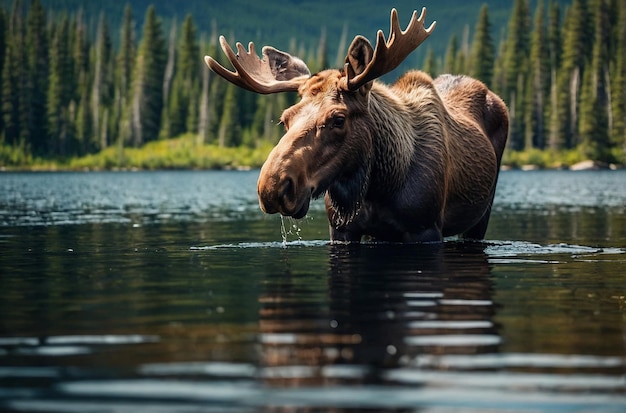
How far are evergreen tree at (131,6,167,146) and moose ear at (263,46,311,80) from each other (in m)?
114

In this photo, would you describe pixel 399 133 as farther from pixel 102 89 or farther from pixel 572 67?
pixel 102 89

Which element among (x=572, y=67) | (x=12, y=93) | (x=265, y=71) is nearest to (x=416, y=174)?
(x=265, y=71)

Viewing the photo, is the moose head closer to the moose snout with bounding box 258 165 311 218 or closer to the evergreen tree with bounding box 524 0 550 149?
the moose snout with bounding box 258 165 311 218

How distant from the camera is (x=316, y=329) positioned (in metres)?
6.95

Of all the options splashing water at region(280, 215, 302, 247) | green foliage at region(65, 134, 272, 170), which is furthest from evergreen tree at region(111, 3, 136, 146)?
splashing water at region(280, 215, 302, 247)

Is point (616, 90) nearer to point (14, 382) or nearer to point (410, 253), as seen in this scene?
point (410, 253)

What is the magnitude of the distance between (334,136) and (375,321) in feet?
14.4

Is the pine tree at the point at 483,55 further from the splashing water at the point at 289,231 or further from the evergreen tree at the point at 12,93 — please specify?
the splashing water at the point at 289,231

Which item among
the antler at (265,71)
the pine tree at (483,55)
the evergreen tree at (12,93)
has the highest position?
the pine tree at (483,55)

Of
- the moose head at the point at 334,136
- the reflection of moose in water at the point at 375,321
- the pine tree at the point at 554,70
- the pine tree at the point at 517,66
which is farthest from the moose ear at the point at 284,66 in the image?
the pine tree at the point at 517,66

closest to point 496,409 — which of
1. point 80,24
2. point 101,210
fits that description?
point 101,210

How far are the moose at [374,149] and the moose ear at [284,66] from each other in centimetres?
1

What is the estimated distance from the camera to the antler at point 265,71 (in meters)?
12.7

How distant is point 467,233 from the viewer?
15242 mm
